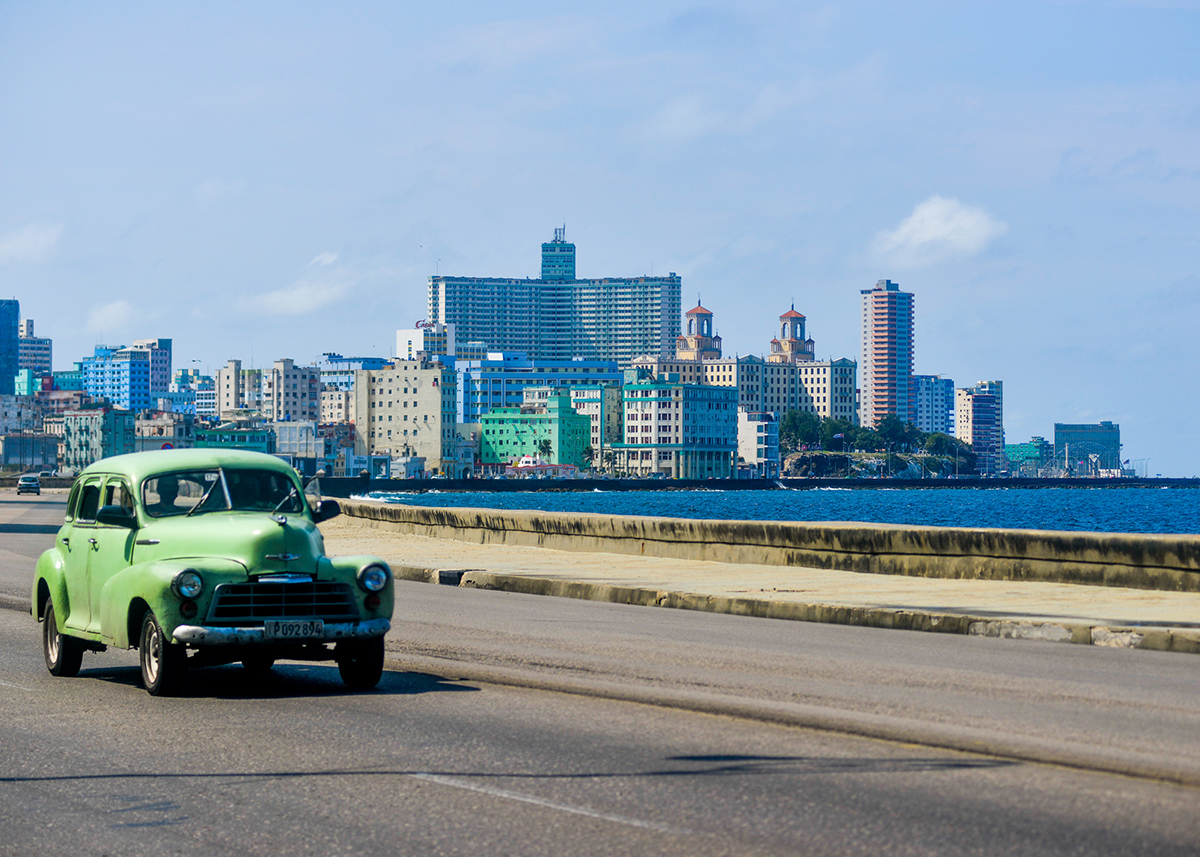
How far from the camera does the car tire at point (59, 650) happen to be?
39.8 ft

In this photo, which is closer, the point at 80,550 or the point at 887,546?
the point at 80,550

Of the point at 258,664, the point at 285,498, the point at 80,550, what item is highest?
the point at 285,498

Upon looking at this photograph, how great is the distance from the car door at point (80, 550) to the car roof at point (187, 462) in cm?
45

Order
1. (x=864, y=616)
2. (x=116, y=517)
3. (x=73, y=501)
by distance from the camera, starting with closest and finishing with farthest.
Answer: (x=116, y=517) → (x=73, y=501) → (x=864, y=616)

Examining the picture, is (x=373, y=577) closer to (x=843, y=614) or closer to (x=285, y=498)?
(x=285, y=498)

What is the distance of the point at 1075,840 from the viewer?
245 inches

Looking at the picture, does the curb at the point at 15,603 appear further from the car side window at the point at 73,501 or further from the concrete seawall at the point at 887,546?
the concrete seawall at the point at 887,546

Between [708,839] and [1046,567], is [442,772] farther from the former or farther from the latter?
[1046,567]

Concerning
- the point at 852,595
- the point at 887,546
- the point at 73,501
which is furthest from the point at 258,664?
the point at 887,546

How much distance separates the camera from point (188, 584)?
10594mm

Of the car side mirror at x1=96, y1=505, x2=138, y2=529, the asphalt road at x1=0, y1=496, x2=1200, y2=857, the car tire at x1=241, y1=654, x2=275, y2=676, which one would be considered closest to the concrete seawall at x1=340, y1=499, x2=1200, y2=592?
the asphalt road at x1=0, y1=496, x2=1200, y2=857

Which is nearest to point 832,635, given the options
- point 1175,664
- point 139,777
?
point 1175,664

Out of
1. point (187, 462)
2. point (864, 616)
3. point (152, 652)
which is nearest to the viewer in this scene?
point (152, 652)

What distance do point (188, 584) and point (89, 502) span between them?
7.99 ft
